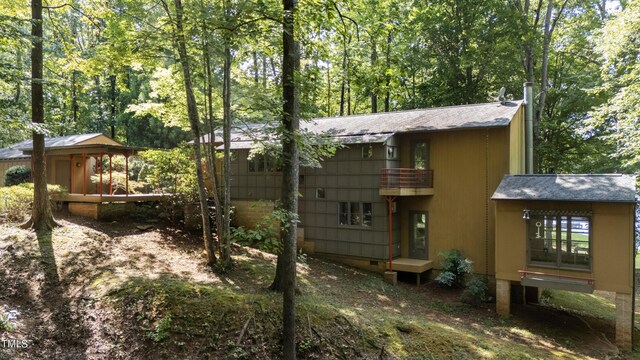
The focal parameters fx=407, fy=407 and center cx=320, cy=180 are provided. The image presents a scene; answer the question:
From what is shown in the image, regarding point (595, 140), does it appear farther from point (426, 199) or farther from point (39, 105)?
point (39, 105)

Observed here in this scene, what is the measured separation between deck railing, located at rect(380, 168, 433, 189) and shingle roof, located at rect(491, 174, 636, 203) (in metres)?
2.65

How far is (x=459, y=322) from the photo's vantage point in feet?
35.6

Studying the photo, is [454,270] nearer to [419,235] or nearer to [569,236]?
[419,235]

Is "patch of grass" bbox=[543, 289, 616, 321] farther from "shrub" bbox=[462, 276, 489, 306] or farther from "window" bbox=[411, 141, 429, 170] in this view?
"window" bbox=[411, 141, 429, 170]

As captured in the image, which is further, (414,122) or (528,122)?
(528,122)

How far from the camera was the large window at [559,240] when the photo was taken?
11.0m

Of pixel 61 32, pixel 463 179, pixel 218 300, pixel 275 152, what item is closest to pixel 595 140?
pixel 463 179

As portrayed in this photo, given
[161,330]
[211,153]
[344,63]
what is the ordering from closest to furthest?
[161,330]
[344,63]
[211,153]

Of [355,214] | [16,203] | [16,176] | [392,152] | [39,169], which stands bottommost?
[355,214]

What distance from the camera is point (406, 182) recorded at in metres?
14.2

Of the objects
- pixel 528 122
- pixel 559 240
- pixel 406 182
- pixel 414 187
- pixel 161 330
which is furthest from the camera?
pixel 528 122

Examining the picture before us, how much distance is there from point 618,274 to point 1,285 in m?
14.4

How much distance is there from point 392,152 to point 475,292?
5.45m

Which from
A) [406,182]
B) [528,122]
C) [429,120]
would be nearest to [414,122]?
[429,120]
